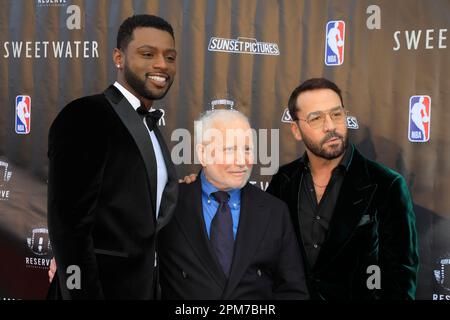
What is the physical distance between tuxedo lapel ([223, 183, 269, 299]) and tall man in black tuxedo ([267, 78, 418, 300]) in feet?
0.98

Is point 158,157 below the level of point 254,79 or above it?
below

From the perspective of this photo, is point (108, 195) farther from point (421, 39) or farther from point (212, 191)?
point (421, 39)

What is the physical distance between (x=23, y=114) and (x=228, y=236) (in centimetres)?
193

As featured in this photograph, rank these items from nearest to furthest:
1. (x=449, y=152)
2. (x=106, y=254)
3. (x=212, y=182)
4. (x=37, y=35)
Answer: (x=106, y=254) < (x=212, y=182) < (x=449, y=152) < (x=37, y=35)

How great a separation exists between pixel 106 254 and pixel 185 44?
4.88 feet

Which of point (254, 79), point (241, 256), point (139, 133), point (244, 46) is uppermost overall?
point (244, 46)

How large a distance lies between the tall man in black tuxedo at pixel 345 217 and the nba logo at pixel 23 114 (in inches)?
75.0

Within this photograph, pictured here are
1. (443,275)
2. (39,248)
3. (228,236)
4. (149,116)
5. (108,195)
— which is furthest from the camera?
(39,248)

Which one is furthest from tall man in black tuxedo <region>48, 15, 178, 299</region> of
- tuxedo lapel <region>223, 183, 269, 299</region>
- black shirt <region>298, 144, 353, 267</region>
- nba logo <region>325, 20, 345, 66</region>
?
nba logo <region>325, 20, 345, 66</region>

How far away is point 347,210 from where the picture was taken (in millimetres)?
2236

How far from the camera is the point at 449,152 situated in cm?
263

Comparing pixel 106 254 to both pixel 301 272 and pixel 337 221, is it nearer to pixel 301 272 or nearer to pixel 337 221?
pixel 301 272

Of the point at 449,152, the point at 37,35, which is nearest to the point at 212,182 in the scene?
the point at 449,152

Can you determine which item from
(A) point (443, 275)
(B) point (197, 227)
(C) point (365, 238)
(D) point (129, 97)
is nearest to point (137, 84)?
(D) point (129, 97)
